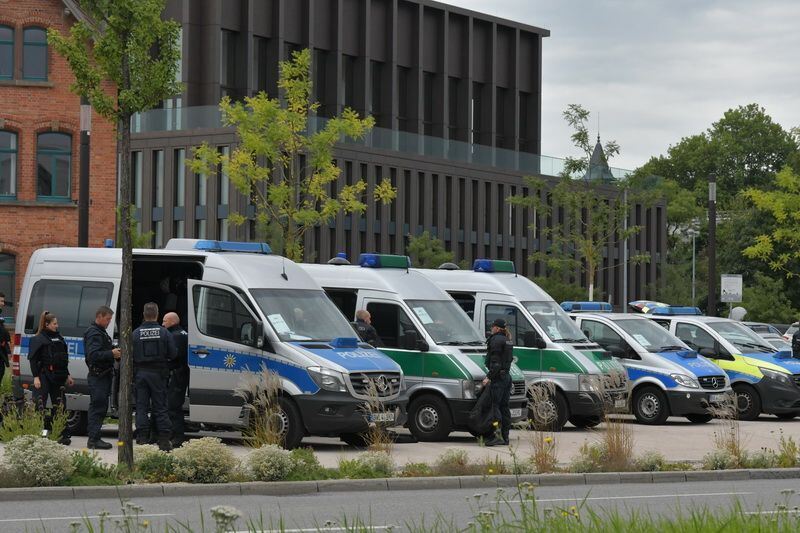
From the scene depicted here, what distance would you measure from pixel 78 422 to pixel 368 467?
21.1ft

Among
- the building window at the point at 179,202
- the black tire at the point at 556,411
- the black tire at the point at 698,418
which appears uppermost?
the building window at the point at 179,202

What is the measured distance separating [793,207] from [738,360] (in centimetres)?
2902

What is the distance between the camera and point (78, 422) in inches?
835

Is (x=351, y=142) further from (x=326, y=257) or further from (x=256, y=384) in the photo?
(x=256, y=384)

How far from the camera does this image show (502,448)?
68.6 feet

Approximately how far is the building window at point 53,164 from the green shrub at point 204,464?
2655cm

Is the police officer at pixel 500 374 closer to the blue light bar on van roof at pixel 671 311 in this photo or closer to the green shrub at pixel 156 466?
the green shrub at pixel 156 466

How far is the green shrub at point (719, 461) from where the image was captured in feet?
59.3

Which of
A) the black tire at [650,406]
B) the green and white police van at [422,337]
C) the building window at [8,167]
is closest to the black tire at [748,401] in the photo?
the black tire at [650,406]

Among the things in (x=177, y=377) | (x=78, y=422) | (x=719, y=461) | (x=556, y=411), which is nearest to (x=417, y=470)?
(x=719, y=461)

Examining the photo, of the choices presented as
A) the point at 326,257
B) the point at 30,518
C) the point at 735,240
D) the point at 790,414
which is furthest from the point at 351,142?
the point at 30,518

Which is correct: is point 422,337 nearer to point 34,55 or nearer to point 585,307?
point 585,307

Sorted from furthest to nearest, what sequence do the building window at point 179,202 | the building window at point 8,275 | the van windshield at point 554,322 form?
the building window at point 179,202 < the building window at point 8,275 < the van windshield at point 554,322

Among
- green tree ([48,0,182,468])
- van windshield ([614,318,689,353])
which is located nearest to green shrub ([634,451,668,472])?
Result: green tree ([48,0,182,468])
